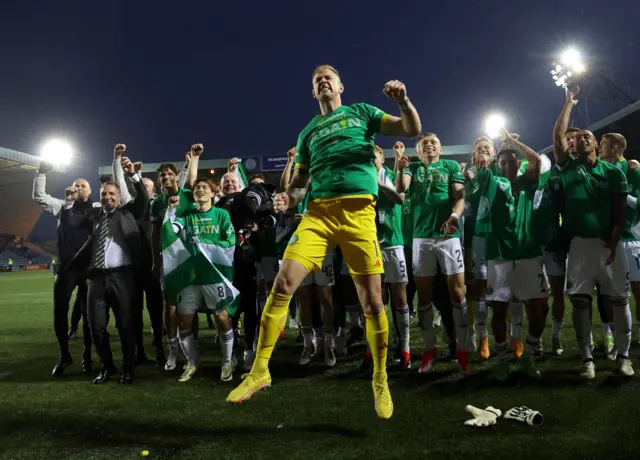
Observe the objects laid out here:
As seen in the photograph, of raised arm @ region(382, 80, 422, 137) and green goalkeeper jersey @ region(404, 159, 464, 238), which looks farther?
green goalkeeper jersey @ region(404, 159, 464, 238)

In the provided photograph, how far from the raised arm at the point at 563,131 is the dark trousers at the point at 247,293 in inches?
135

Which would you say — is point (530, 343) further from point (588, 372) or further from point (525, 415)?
point (525, 415)

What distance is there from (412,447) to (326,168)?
6.18 feet

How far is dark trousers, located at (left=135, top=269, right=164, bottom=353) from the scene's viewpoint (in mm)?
5781

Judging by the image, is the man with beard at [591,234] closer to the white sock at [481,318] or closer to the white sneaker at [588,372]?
the white sneaker at [588,372]

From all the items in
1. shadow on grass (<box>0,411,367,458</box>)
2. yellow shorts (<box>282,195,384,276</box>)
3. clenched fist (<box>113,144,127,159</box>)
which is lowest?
shadow on grass (<box>0,411,367,458</box>)

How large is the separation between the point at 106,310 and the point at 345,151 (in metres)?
3.24

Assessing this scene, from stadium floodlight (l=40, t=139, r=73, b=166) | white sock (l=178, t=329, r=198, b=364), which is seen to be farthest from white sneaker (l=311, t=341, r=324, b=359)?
stadium floodlight (l=40, t=139, r=73, b=166)

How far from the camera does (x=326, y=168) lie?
3.28 m

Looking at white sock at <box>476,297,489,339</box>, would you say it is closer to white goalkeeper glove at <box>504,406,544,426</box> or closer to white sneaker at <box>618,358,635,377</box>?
white sneaker at <box>618,358,635,377</box>

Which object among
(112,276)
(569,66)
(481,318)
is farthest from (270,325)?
(569,66)

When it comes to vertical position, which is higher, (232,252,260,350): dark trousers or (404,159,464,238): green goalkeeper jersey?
(404,159,464,238): green goalkeeper jersey

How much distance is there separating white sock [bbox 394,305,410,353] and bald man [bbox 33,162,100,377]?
3.58 metres

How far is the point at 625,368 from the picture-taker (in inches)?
165
